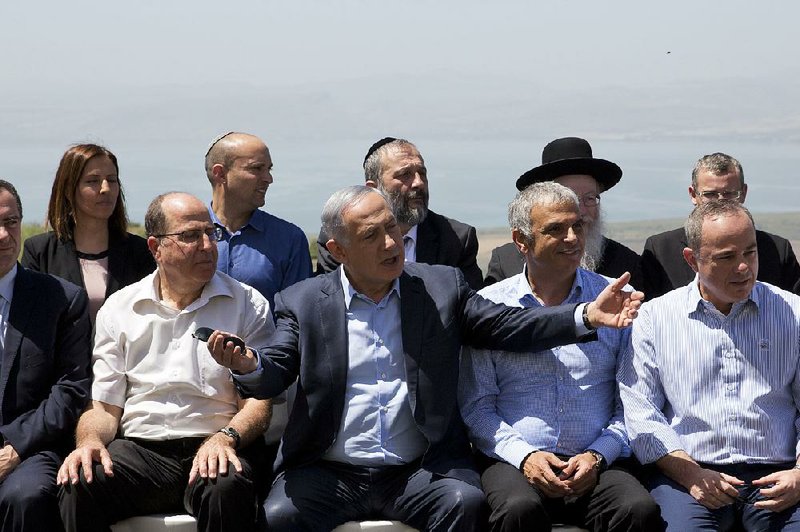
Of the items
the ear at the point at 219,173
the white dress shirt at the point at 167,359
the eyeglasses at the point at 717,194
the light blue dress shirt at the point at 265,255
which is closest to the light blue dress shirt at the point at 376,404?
the white dress shirt at the point at 167,359

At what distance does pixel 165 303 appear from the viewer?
196 inches

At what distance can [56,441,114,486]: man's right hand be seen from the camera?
14.9 ft

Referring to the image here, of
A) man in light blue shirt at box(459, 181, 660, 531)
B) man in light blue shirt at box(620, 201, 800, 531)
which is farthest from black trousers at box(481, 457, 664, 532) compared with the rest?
man in light blue shirt at box(620, 201, 800, 531)

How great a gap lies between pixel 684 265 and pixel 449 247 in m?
1.22

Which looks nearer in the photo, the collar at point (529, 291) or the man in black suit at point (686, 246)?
the collar at point (529, 291)

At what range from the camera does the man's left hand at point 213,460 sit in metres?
4.52

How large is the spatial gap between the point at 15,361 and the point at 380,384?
1.59m

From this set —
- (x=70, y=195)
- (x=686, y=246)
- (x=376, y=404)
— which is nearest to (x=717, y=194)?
(x=686, y=246)

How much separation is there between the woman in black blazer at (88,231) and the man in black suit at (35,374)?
47 cm

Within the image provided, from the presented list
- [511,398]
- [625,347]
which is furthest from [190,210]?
[625,347]

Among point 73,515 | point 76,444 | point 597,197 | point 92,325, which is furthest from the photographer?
point 597,197

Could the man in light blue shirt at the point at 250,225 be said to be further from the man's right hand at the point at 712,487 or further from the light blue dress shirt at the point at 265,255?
the man's right hand at the point at 712,487

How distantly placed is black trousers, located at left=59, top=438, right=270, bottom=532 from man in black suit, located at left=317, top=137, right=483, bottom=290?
57.9 inches

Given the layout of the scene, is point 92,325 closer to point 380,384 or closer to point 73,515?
point 73,515
